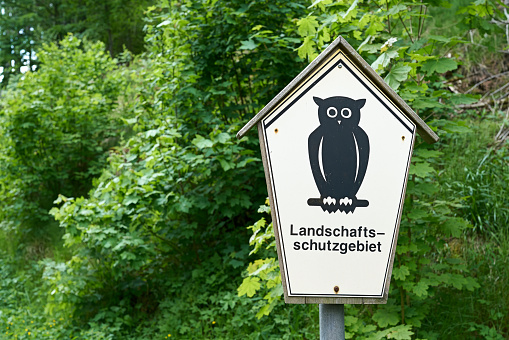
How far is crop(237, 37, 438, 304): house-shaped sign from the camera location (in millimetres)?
1766

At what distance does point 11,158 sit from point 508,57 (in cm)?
719

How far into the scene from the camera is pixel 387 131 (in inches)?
70.9

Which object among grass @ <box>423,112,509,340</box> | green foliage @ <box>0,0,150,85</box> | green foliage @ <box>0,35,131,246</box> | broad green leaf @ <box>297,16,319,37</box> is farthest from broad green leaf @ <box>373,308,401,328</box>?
green foliage @ <box>0,0,150,85</box>

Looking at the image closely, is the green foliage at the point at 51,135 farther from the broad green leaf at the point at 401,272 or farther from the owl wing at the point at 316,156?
the owl wing at the point at 316,156

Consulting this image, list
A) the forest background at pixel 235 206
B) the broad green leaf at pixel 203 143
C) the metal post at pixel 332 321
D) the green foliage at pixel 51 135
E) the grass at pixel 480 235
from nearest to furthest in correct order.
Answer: the metal post at pixel 332 321
the forest background at pixel 235 206
the grass at pixel 480 235
the broad green leaf at pixel 203 143
the green foliage at pixel 51 135

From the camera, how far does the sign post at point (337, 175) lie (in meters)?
1.77

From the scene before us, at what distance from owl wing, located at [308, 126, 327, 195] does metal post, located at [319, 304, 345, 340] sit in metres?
0.46

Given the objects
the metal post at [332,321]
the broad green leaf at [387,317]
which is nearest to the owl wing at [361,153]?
the metal post at [332,321]

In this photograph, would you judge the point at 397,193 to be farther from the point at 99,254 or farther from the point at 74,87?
the point at 74,87

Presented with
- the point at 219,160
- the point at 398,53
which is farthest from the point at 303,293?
the point at 219,160

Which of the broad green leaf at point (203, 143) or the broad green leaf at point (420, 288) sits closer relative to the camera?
the broad green leaf at point (420, 288)

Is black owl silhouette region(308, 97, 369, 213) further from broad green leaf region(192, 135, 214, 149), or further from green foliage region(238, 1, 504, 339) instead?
broad green leaf region(192, 135, 214, 149)

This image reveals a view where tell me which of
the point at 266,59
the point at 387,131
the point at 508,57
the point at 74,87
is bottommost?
the point at 74,87

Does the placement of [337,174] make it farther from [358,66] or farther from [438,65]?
[438,65]
